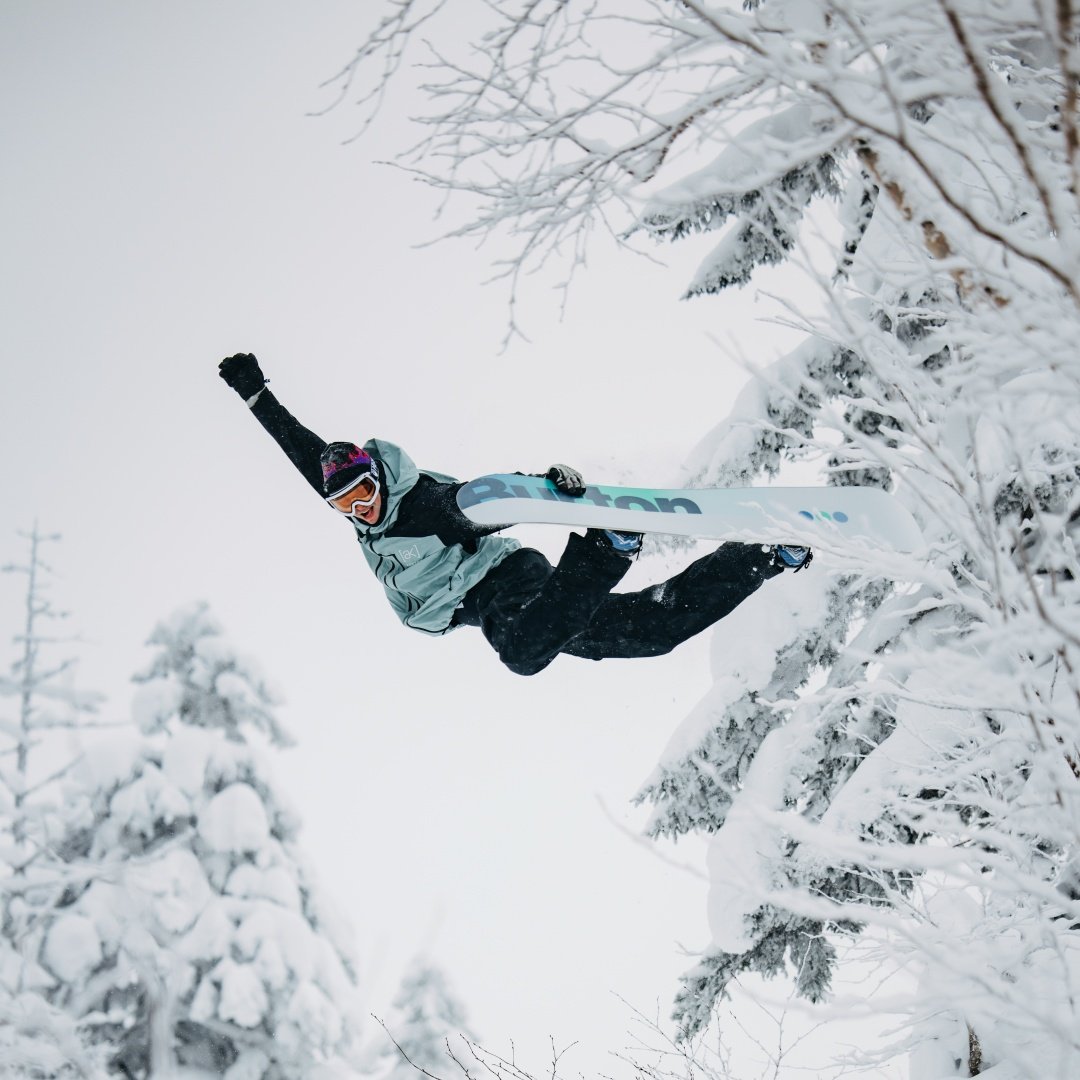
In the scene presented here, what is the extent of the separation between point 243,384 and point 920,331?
3.61m

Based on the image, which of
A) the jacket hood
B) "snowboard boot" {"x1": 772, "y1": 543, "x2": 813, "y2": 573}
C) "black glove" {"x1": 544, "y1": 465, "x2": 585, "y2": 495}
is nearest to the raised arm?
the jacket hood

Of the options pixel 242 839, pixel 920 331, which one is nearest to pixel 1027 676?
pixel 920 331

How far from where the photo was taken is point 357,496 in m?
4.30

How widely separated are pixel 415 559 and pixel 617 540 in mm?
1097

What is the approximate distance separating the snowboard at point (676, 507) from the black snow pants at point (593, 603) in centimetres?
16

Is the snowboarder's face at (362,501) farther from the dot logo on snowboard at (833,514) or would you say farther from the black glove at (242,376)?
the dot logo on snowboard at (833,514)

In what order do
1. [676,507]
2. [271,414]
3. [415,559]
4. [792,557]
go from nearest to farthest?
[792,557] → [676,507] → [415,559] → [271,414]

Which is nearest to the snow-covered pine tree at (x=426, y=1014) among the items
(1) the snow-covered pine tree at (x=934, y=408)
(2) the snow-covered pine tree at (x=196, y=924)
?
(2) the snow-covered pine tree at (x=196, y=924)

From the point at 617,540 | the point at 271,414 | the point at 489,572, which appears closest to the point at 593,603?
the point at 617,540

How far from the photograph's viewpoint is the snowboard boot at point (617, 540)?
12.8 feet

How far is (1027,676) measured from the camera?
53.8 inches

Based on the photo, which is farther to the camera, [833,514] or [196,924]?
Answer: [196,924]

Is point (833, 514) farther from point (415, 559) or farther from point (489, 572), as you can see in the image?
point (415, 559)

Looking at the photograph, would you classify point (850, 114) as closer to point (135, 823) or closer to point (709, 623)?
point (709, 623)
